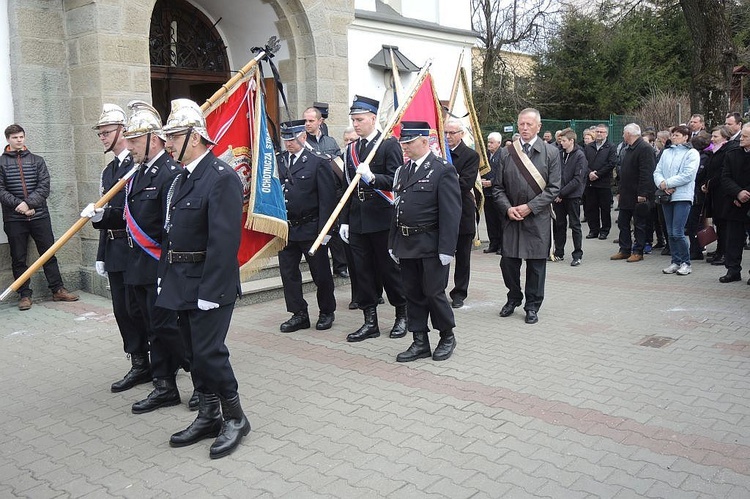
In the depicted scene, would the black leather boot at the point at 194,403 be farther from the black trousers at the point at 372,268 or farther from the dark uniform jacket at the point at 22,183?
the dark uniform jacket at the point at 22,183

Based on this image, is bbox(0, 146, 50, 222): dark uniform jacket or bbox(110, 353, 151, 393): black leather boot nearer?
bbox(110, 353, 151, 393): black leather boot

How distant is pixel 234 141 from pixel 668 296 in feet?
17.2

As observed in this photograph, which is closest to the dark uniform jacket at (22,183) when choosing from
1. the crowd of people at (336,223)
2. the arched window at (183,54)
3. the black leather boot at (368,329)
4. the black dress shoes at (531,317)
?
the crowd of people at (336,223)

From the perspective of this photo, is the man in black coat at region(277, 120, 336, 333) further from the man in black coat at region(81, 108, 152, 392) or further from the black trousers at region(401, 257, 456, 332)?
the man in black coat at region(81, 108, 152, 392)

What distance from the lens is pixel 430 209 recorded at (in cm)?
571

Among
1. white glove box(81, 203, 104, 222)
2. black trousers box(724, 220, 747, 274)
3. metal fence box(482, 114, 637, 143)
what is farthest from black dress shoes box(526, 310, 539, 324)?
metal fence box(482, 114, 637, 143)

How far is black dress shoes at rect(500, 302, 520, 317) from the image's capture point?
7375 mm

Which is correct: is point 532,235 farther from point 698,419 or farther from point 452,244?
point 698,419

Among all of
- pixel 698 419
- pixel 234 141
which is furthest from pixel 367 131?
pixel 698 419

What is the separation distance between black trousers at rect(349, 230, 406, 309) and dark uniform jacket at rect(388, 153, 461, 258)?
3.00 feet

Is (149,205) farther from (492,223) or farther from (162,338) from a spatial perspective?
(492,223)

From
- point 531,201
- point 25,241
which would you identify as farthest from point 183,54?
point 531,201

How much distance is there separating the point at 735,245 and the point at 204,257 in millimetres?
7169

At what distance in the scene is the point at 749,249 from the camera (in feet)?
36.6
